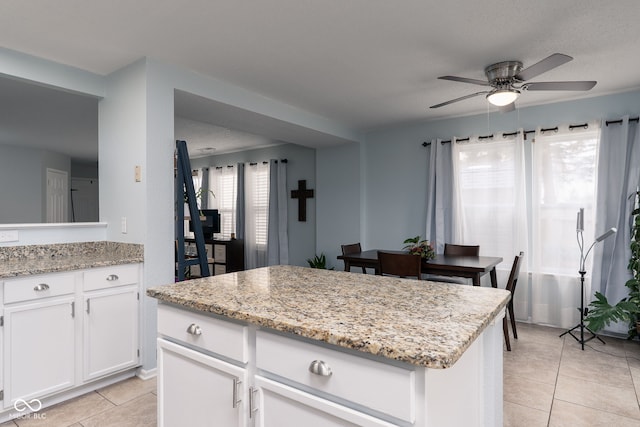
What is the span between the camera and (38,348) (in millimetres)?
2174

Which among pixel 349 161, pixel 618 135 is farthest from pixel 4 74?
pixel 618 135

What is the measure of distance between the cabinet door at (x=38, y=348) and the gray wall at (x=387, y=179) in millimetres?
3573

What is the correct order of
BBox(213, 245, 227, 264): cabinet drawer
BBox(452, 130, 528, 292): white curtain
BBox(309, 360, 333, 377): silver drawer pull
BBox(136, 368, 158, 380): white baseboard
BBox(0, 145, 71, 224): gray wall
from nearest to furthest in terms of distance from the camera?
BBox(309, 360, 333, 377): silver drawer pull < BBox(136, 368, 158, 380): white baseboard < BBox(452, 130, 528, 292): white curtain < BBox(0, 145, 71, 224): gray wall < BBox(213, 245, 227, 264): cabinet drawer

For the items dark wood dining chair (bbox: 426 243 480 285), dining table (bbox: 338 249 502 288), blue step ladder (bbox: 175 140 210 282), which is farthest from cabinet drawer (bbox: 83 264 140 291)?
dark wood dining chair (bbox: 426 243 480 285)

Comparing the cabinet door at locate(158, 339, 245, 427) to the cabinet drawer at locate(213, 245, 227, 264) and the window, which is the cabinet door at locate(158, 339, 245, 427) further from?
the cabinet drawer at locate(213, 245, 227, 264)

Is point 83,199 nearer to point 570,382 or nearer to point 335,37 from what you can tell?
point 335,37

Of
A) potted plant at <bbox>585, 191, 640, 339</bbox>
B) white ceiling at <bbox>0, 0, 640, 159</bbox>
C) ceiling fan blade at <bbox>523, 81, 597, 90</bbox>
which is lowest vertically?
potted plant at <bbox>585, 191, 640, 339</bbox>

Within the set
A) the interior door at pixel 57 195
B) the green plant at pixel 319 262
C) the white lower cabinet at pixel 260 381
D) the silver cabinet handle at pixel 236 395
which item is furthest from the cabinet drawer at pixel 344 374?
the interior door at pixel 57 195

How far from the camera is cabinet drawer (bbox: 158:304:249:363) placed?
1.19m

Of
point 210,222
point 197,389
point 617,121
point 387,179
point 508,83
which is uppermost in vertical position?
point 508,83

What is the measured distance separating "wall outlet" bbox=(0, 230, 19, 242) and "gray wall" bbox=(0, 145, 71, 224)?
4.74m

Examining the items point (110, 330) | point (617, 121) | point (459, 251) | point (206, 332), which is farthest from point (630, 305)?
point (110, 330)

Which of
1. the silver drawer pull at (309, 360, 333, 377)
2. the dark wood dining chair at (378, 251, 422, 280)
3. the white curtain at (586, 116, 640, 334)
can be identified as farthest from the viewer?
the white curtain at (586, 116, 640, 334)

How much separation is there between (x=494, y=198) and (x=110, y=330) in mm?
3898
